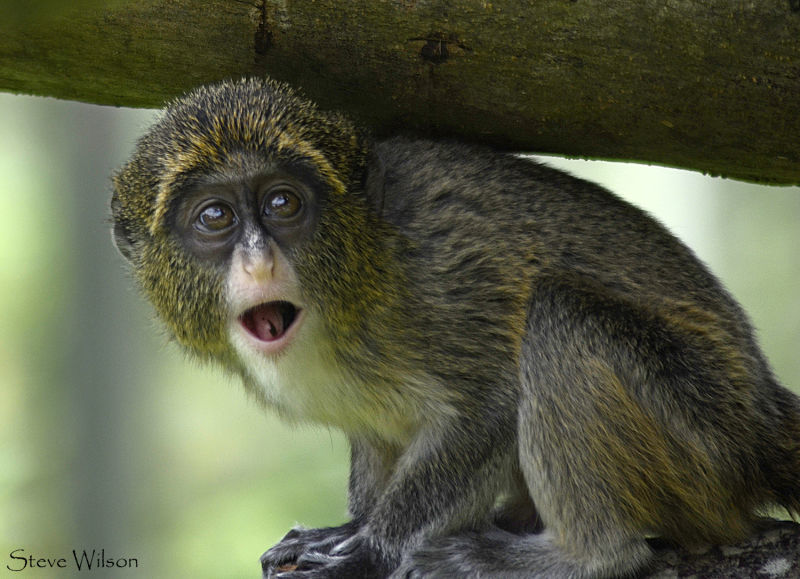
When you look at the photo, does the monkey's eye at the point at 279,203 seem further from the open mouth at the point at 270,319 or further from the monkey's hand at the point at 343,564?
the monkey's hand at the point at 343,564

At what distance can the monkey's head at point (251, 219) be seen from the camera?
5250 millimetres

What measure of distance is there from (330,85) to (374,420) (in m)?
2.12

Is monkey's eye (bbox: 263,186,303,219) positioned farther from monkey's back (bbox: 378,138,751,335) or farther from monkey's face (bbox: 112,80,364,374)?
monkey's back (bbox: 378,138,751,335)

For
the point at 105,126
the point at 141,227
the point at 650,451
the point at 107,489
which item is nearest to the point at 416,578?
the point at 650,451

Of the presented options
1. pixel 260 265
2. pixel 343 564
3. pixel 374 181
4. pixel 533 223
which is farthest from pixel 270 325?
pixel 533 223

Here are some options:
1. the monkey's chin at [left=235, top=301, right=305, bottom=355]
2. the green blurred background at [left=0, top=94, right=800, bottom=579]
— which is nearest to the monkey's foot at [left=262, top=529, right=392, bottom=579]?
the monkey's chin at [left=235, top=301, right=305, bottom=355]

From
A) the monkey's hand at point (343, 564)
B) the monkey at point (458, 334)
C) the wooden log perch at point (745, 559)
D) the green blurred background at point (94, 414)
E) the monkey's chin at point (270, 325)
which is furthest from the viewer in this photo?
the green blurred background at point (94, 414)

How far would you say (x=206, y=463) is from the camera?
48.2 ft

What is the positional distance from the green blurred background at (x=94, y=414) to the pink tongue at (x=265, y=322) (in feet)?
24.1

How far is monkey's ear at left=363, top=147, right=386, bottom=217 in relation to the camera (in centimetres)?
579

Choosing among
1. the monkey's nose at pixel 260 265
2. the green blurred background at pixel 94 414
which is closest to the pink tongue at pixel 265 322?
the monkey's nose at pixel 260 265

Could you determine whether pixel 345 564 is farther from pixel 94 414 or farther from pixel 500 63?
pixel 94 414

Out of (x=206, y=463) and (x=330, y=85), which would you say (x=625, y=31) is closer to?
(x=330, y=85)

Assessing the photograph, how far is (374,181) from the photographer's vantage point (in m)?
5.83
